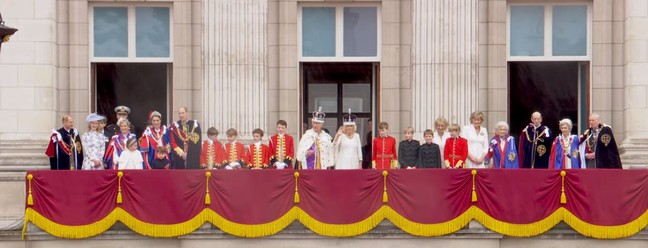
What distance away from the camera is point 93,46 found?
29.5 meters

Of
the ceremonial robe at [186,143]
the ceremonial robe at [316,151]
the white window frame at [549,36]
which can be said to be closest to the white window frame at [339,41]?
the white window frame at [549,36]

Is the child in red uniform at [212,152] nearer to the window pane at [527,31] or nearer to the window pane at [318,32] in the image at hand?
the window pane at [318,32]

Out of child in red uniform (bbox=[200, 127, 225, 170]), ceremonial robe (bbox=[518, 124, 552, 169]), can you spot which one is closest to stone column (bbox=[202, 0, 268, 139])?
child in red uniform (bbox=[200, 127, 225, 170])

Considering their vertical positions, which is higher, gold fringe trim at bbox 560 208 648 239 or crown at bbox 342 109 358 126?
crown at bbox 342 109 358 126

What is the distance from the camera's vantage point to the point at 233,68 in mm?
28797

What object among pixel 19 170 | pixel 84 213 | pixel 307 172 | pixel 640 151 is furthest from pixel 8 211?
pixel 640 151

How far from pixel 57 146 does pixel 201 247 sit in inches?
164

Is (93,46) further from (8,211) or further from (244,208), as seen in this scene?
(244,208)

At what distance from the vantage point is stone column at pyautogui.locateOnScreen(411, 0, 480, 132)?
28734 millimetres

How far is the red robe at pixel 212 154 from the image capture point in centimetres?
2606

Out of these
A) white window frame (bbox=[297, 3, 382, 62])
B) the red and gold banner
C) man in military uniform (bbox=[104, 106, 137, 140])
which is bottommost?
the red and gold banner

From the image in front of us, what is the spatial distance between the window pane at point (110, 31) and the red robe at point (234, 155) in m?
4.86

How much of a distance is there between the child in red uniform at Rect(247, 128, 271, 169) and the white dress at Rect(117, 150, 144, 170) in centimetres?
227

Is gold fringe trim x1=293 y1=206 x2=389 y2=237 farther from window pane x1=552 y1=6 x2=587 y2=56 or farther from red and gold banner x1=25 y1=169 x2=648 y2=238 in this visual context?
window pane x1=552 y1=6 x2=587 y2=56
